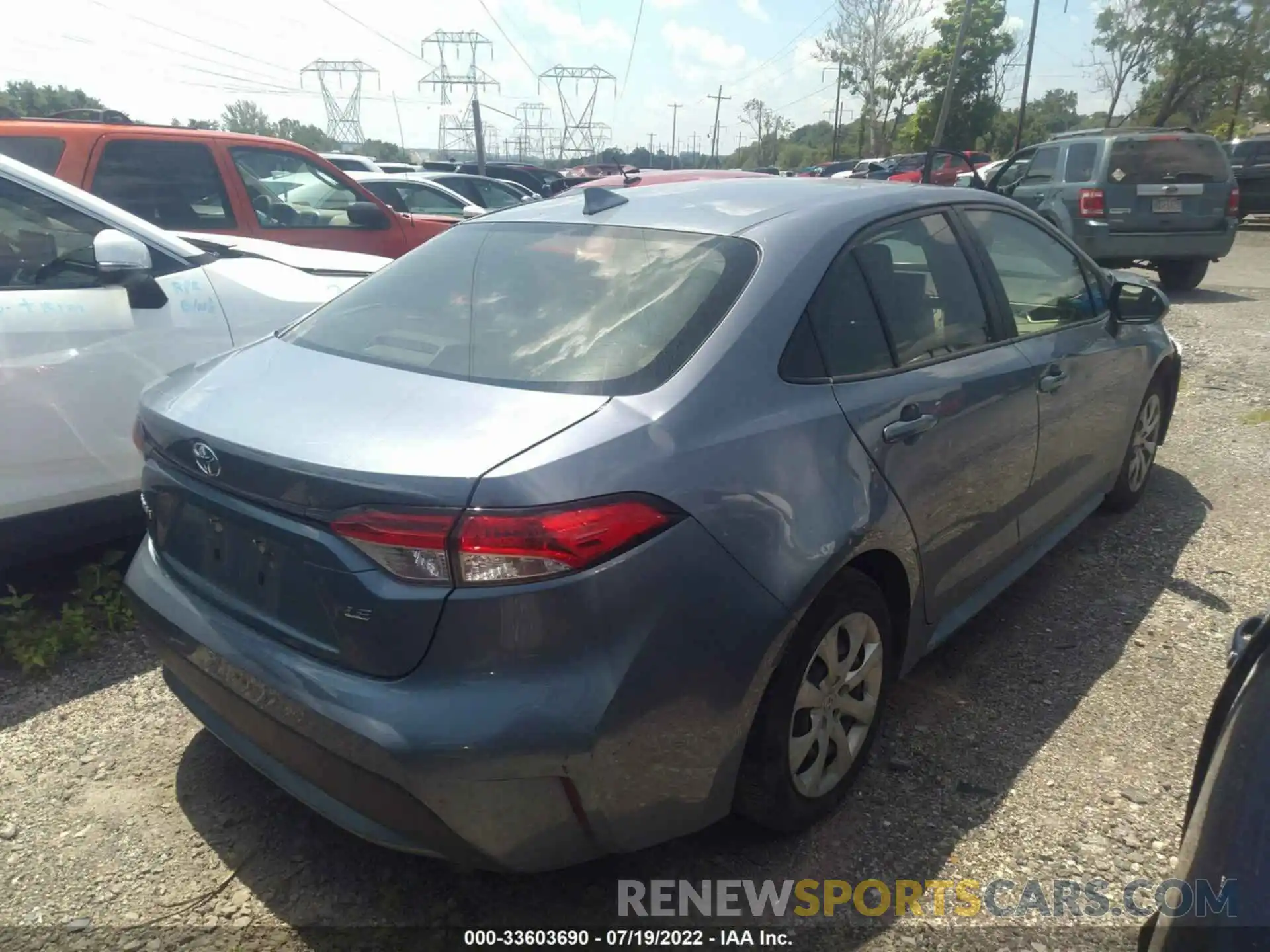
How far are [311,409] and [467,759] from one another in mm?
869

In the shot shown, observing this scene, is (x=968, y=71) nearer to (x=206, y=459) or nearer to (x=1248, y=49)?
(x=1248, y=49)

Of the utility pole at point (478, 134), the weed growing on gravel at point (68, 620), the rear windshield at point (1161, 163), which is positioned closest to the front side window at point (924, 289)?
the weed growing on gravel at point (68, 620)

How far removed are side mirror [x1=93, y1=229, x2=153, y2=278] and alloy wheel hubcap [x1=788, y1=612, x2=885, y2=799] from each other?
2.91 meters

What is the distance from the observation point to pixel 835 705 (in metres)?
2.47

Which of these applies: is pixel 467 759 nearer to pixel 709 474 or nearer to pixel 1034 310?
pixel 709 474

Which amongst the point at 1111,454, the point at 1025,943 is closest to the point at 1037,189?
the point at 1111,454

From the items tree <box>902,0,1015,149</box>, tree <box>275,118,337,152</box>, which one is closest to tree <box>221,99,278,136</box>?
tree <box>275,118,337,152</box>

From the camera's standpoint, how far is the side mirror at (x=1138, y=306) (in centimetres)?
400

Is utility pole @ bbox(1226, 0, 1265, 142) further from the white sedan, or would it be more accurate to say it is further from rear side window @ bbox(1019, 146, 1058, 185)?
the white sedan

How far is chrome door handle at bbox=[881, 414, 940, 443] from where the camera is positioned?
252 centimetres

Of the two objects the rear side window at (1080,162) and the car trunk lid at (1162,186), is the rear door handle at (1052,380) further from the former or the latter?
the rear side window at (1080,162)

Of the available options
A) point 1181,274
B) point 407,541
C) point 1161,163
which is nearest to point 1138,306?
point 407,541

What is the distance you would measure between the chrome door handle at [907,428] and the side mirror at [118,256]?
2.82 meters

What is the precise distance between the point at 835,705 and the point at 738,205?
143 centimetres
